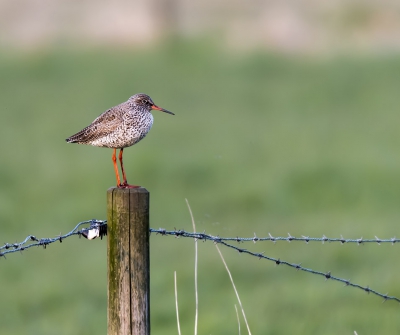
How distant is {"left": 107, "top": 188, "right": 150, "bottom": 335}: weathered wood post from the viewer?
441 centimetres

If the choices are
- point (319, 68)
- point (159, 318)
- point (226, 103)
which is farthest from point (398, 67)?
point (159, 318)

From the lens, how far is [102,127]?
549cm

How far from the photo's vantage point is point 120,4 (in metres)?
48.7

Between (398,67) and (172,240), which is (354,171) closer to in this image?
(172,240)

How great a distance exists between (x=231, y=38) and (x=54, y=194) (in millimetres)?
20691

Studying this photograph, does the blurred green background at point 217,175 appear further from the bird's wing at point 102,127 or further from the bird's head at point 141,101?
the bird's wing at point 102,127

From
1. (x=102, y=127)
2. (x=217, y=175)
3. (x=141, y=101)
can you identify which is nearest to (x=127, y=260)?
(x=102, y=127)

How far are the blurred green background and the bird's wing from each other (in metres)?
3.54

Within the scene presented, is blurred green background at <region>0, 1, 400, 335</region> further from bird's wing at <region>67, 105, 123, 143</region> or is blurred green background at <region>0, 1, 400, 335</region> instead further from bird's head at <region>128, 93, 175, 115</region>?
bird's wing at <region>67, 105, 123, 143</region>

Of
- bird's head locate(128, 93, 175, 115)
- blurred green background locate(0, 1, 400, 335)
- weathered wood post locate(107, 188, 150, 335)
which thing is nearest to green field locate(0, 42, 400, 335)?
blurred green background locate(0, 1, 400, 335)

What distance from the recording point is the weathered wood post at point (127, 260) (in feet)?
14.5

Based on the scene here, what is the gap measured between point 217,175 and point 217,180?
0.93ft

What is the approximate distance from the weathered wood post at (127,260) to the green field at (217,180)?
4.16 metres

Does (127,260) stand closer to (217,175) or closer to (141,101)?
(141,101)
